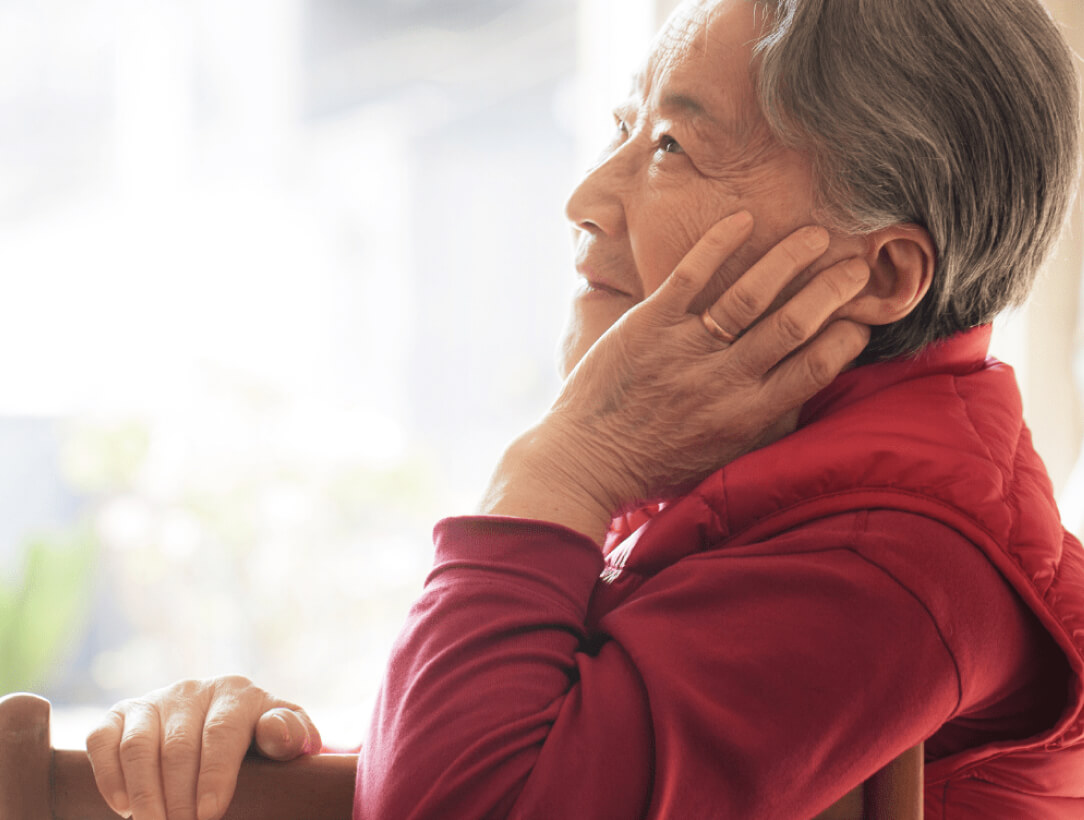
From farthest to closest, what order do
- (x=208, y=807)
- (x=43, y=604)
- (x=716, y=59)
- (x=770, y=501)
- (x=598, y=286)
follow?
(x=43, y=604)
(x=598, y=286)
(x=716, y=59)
(x=770, y=501)
(x=208, y=807)

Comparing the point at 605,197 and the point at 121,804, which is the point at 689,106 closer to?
the point at 605,197

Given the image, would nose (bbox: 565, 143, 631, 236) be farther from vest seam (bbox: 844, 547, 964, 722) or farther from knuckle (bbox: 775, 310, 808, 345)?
vest seam (bbox: 844, 547, 964, 722)

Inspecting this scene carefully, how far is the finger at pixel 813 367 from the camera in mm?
846

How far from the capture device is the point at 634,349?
2.82 ft

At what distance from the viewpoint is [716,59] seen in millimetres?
875

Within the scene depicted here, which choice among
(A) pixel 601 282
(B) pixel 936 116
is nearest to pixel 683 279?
(A) pixel 601 282

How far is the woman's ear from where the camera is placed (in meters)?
0.83

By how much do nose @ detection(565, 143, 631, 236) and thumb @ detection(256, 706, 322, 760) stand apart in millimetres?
552

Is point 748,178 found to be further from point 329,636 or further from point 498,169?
point 329,636

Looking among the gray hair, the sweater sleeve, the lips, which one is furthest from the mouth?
the sweater sleeve

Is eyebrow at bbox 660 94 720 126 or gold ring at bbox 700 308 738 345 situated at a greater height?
eyebrow at bbox 660 94 720 126

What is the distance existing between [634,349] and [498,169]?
6.42 feet

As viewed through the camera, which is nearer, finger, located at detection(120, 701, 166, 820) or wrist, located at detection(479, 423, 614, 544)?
finger, located at detection(120, 701, 166, 820)

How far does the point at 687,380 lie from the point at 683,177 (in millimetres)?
205
